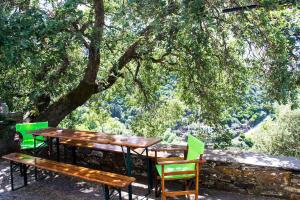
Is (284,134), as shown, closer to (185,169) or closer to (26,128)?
(185,169)

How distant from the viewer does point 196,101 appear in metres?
7.76

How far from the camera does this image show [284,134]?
15.7 meters

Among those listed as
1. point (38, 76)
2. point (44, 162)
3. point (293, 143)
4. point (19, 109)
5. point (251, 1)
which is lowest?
point (293, 143)

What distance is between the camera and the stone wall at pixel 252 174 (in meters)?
4.22

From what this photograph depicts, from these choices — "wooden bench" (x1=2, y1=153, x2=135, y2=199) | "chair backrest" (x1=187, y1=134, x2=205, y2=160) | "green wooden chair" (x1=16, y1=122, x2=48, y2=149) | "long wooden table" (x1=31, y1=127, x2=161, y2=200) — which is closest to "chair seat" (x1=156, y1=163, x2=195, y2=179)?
"chair backrest" (x1=187, y1=134, x2=205, y2=160)

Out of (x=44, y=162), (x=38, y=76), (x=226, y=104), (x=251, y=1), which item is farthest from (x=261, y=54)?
(x=38, y=76)

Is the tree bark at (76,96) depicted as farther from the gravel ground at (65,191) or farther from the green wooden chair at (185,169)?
the green wooden chair at (185,169)

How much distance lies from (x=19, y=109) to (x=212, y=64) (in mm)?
4770

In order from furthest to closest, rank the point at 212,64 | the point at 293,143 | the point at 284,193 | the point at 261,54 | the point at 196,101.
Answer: the point at 293,143 → the point at 196,101 → the point at 212,64 → the point at 261,54 → the point at 284,193

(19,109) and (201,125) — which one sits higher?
(19,109)

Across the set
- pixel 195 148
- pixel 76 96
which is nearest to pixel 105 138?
pixel 195 148

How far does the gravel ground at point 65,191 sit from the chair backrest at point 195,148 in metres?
0.61

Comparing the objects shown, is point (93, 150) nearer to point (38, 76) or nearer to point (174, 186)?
point (174, 186)

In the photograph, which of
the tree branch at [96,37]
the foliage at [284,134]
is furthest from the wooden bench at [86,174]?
the foliage at [284,134]
